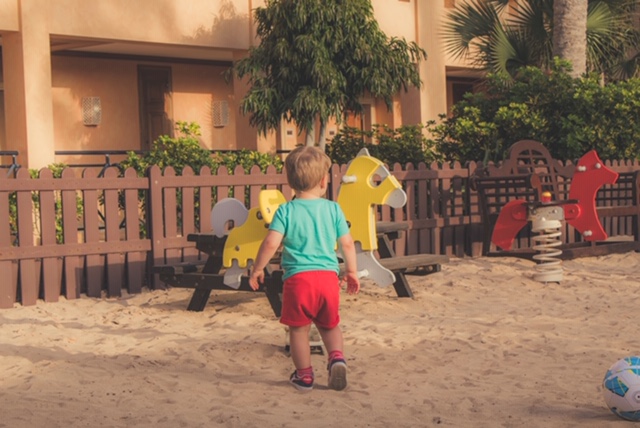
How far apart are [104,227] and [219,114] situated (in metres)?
11.9

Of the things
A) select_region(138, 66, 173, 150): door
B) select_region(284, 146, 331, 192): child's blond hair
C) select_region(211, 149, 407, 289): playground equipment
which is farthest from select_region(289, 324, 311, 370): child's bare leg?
select_region(138, 66, 173, 150): door

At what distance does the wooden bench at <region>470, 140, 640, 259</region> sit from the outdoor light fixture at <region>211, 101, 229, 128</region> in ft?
30.0

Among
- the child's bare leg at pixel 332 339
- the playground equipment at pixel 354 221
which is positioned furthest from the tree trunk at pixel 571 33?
the child's bare leg at pixel 332 339

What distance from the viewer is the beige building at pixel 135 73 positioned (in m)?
16.2

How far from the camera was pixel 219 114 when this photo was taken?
21703 millimetres

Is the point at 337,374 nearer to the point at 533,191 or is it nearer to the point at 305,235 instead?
the point at 305,235

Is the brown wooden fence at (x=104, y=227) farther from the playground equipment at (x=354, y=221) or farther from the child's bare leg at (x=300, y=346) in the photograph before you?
the child's bare leg at (x=300, y=346)

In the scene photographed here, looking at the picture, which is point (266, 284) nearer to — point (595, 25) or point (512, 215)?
point (512, 215)

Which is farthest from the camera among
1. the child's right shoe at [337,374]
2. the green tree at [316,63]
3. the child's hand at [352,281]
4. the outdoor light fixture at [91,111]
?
the outdoor light fixture at [91,111]

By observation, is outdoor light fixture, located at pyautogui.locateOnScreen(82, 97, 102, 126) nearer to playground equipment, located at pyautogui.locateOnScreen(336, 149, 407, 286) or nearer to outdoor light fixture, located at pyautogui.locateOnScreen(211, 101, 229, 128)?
outdoor light fixture, located at pyautogui.locateOnScreen(211, 101, 229, 128)

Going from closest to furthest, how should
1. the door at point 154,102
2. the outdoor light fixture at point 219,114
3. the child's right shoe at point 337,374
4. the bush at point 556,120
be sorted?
the child's right shoe at point 337,374
the bush at point 556,120
the door at point 154,102
the outdoor light fixture at point 219,114

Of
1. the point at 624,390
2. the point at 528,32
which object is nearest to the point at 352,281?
the point at 624,390

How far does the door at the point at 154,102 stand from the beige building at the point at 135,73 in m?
0.02

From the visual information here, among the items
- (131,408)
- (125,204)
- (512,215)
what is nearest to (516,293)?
(512,215)
